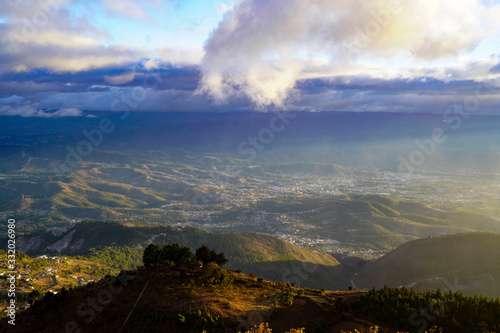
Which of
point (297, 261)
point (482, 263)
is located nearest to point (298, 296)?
point (482, 263)

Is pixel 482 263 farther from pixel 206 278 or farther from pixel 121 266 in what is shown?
pixel 121 266

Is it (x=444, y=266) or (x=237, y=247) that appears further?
(x=237, y=247)

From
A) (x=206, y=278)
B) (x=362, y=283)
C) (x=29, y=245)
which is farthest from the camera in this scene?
(x=29, y=245)

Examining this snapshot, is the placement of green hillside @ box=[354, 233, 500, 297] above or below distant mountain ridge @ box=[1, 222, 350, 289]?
above

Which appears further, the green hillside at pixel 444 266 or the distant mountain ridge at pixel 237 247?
the distant mountain ridge at pixel 237 247

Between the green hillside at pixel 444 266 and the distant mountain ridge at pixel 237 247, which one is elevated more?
the green hillside at pixel 444 266

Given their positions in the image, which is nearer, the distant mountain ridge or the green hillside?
the green hillside

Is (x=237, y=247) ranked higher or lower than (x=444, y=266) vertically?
lower

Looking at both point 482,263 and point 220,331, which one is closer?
point 220,331

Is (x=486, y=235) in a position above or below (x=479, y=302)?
below

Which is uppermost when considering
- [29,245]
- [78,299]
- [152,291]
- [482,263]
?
[152,291]

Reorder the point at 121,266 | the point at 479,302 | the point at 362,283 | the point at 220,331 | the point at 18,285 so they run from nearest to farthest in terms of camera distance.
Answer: the point at 220,331
the point at 479,302
the point at 18,285
the point at 362,283
the point at 121,266
